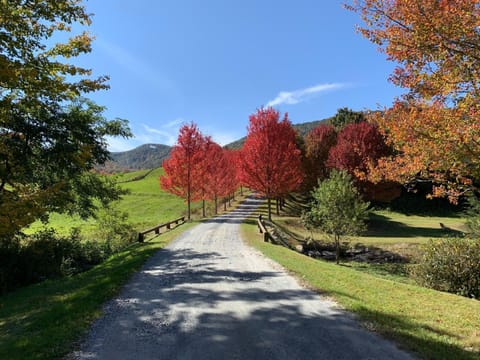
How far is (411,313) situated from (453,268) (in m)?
6.35

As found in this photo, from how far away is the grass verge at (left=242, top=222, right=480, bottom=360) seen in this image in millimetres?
4906

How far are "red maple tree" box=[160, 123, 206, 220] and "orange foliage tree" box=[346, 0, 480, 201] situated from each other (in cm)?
2243

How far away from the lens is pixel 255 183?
26.3m

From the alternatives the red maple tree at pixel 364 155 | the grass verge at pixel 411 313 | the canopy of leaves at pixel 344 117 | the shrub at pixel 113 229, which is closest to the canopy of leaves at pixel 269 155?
the red maple tree at pixel 364 155

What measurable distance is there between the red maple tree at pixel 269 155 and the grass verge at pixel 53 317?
1727cm

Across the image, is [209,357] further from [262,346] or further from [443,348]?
[443,348]

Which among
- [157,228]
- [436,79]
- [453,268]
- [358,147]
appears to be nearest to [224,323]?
[436,79]

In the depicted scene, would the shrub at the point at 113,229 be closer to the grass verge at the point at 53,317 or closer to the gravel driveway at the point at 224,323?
the grass verge at the point at 53,317

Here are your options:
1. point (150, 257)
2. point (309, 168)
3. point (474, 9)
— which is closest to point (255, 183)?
point (150, 257)

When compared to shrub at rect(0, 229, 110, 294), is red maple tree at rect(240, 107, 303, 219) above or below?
above

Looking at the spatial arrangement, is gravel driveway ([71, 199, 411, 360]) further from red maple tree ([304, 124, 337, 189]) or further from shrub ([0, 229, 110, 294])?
red maple tree ([304, 124, 337, 189])

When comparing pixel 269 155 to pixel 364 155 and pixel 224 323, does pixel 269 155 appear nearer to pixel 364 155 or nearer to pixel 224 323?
pixel 364 155

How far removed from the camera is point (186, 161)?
2997cm

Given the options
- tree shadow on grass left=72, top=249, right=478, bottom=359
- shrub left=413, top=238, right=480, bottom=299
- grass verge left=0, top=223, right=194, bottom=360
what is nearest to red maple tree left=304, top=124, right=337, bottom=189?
shrub left=413, top=238, right=480, bottom=299
